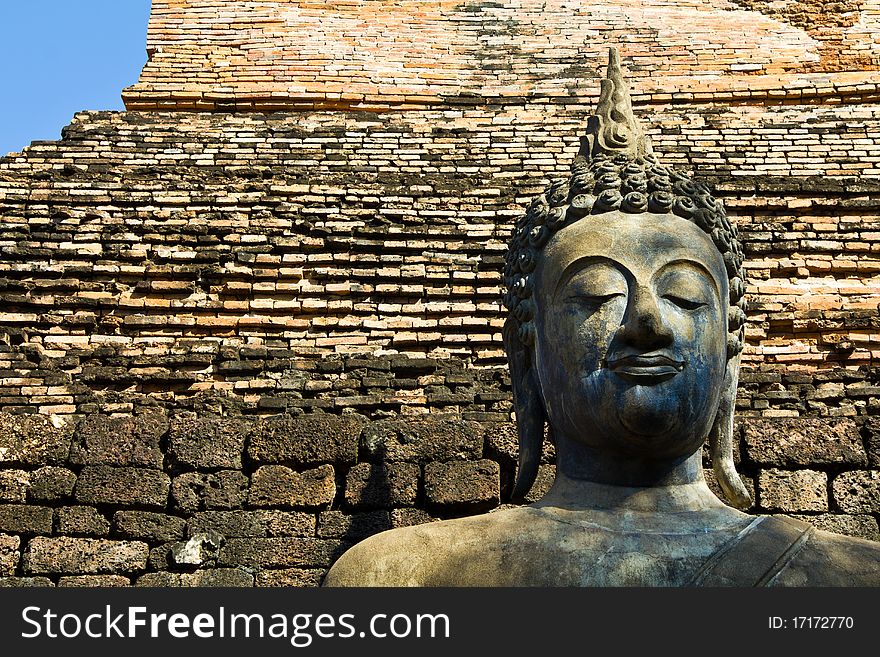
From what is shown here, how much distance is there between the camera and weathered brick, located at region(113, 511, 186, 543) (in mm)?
8188

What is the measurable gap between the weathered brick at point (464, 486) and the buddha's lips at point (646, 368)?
2971mm

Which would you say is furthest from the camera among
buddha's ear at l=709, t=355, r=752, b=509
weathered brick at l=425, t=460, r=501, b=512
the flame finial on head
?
weathered brick at l=425, t=460, r=501, b=512

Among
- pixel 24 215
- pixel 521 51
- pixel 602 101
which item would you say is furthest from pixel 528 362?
pixel 521 51

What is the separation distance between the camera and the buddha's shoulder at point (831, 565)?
4.80 metres

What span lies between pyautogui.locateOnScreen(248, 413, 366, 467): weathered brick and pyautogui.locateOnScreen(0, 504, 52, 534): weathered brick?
1.17 m

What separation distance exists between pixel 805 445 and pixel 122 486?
3.79m

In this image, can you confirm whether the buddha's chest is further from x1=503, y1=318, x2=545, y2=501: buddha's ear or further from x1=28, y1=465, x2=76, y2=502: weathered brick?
x1=28, y1=465, x2=76, y2=502: weathered brick

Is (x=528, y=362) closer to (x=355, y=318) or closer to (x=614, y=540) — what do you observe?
(x=614, y=540)

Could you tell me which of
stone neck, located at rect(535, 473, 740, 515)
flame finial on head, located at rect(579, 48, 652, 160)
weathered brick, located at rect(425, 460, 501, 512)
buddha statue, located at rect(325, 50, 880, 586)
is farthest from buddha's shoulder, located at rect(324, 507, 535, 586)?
weathered brick, located at rect(425, 460, 501, 512)

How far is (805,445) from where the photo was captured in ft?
26.4

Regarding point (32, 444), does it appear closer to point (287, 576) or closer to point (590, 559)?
point (287, 576)

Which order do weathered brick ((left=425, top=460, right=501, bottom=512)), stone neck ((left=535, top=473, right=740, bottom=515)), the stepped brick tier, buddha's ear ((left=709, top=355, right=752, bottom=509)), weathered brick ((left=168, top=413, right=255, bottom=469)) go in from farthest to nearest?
weathered brick ((left=168, top=413, right=255, bottom=469)) → the stepped brick tier → weathered brick ((left=425, top=460, right=501, bottom=512)) → buddha's ear ((left=709, top=355, right=752, bottom=509)) → stone neck ((left=535, top=473, right=740, bottom=515))

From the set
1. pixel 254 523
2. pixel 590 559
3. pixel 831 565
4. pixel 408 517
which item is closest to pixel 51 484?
pixel 254 523

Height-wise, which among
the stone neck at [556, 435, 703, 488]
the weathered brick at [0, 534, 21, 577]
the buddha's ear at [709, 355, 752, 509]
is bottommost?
the stone neck at [556, 435, 703, 488]
